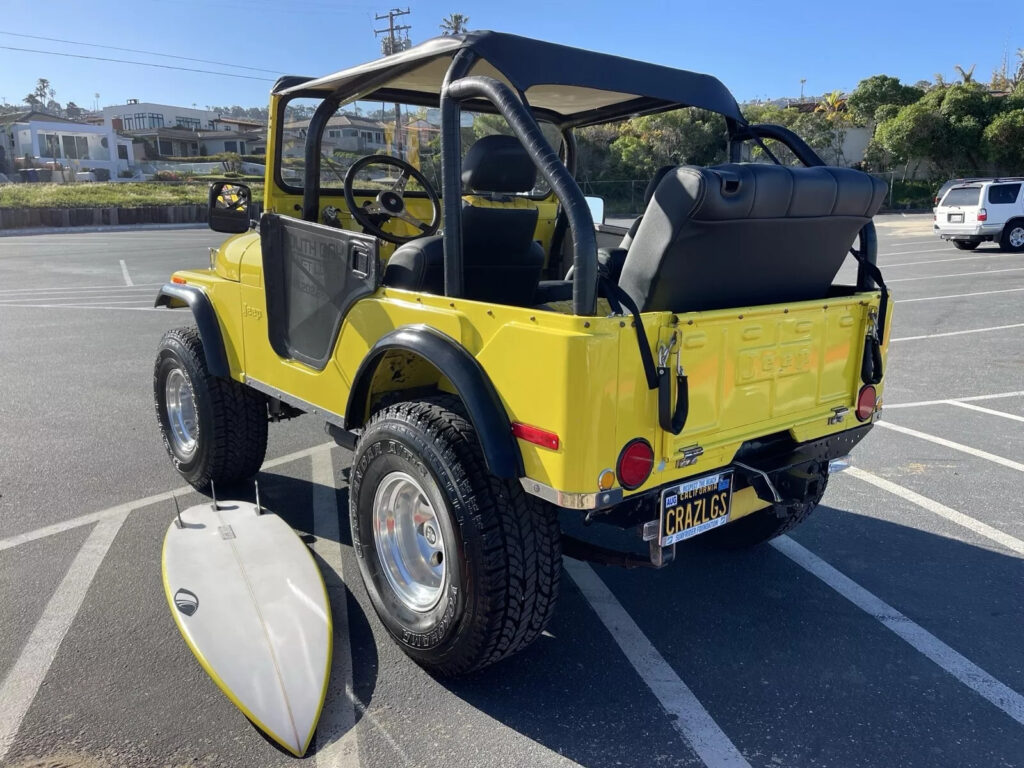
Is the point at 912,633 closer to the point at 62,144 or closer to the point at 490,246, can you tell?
the point at 490,246

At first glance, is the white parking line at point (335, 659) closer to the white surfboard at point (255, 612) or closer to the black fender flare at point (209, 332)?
the white surfboard at point (255, 612)

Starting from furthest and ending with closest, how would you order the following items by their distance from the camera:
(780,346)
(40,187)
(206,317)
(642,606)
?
(40,187) → (206,317) → (642,606) → (780,346)

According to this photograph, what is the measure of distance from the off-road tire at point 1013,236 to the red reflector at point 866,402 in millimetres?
18546

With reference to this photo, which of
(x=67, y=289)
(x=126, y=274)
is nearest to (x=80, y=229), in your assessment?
(x=126, y=274)

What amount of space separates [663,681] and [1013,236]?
19.9 m

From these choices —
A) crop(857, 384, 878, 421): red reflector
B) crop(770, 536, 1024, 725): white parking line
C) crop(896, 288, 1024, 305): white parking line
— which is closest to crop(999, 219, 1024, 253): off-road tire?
crop(896, 288, 1024, 305): white parking line

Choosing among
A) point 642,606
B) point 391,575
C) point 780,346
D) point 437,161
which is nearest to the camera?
point 780,346

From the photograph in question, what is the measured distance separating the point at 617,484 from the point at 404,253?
1.31 meters

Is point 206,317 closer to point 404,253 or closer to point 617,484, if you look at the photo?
point 404,253

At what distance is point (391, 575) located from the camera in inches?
120

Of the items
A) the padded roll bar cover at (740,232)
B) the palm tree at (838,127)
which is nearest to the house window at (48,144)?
the palm tree at (838,127)

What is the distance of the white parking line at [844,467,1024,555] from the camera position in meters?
3.92

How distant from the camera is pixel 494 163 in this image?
3348mm

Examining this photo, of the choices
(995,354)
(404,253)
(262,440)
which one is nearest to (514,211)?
(404,253)
